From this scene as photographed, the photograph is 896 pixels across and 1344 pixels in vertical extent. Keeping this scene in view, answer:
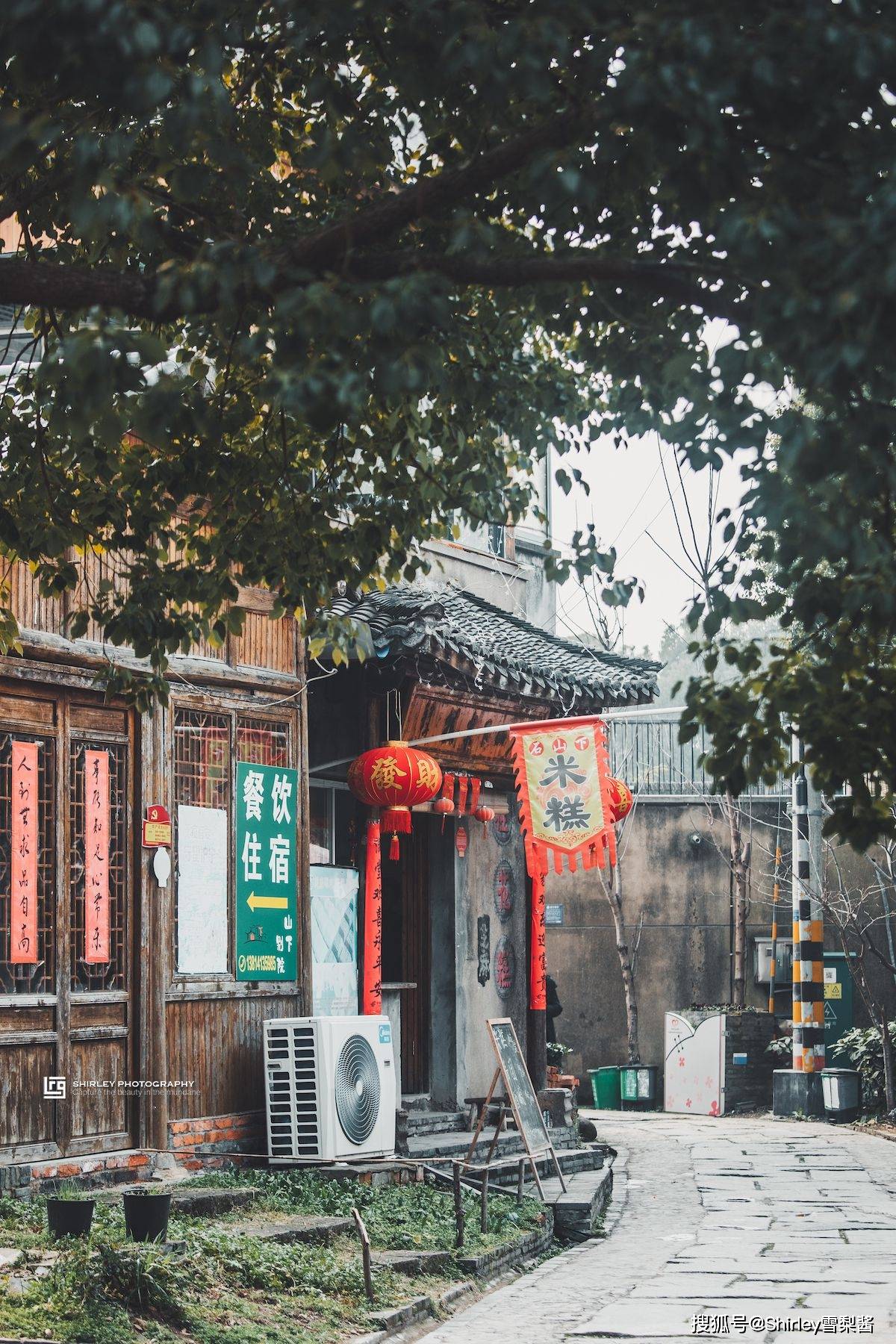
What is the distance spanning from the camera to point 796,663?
232 inches

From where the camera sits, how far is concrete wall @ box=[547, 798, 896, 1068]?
81.9 feet

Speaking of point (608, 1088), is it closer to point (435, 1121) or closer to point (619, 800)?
point (619, 800)

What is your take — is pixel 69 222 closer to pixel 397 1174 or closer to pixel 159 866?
pixel 159 866

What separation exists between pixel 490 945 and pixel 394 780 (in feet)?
11.5

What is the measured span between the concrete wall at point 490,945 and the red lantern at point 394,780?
2026 millimetres

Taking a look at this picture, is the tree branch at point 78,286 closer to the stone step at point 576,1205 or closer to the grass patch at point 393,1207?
the grass patch at point 393,1207

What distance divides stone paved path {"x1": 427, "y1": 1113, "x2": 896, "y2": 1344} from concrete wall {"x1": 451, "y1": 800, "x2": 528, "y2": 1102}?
69.2 inches

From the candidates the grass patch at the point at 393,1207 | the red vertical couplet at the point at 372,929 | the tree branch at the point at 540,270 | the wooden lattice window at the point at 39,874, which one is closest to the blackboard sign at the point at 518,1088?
the grass patch at the point at 393,1207

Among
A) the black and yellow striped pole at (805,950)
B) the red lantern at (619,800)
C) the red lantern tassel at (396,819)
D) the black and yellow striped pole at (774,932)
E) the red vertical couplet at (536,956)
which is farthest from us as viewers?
the black and yellow striped pole at (774,932)

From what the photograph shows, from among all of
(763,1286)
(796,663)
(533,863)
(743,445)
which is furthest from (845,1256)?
(743,445)

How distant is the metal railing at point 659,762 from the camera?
26484mm

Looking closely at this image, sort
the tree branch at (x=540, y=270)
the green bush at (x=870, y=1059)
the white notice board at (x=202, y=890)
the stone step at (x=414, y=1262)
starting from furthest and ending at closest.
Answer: the green bush at (x=870, y=1059) → the white notice board at (x=202, y=890) → the stone step at (x=414, y=1262) → the tree branch at (x=540, y=270)

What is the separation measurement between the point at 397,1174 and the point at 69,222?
739cm

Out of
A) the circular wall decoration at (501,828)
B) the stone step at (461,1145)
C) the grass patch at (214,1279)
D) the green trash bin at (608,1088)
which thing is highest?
the circular wall decoration at (501,828)
